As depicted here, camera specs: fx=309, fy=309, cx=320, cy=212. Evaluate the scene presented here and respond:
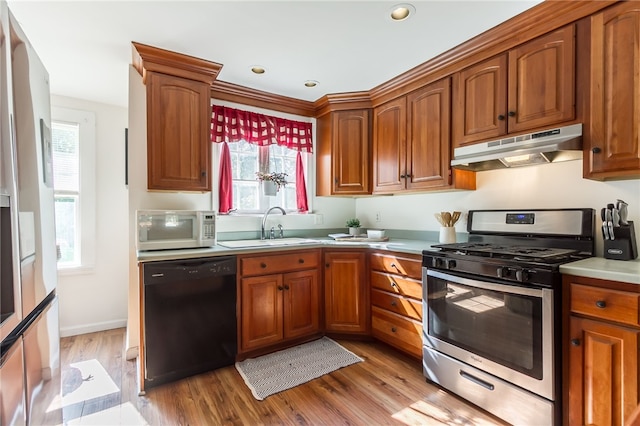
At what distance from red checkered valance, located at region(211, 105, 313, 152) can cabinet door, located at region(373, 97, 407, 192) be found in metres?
0.83

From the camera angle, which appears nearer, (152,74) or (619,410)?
(619,410)

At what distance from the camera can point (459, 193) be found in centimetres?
271

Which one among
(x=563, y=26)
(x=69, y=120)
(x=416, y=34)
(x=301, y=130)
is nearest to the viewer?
(x=563, y=26)

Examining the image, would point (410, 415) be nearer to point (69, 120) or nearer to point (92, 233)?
point (92, 233)

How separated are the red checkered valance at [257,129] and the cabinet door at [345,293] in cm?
137

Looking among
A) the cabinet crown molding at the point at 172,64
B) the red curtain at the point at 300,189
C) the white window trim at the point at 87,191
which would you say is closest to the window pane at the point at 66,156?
the white window trim at the point at 87,191

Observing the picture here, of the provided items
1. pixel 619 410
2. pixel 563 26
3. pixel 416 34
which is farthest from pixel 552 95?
pixel 619 410

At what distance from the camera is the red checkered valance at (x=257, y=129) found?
2.98 metres

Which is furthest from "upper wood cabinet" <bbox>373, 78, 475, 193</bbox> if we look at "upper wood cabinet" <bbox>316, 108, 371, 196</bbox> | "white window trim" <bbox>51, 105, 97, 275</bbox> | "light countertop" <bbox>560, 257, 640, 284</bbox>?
"white window trim" <bbox>51, 105, 97, 275</bbox>

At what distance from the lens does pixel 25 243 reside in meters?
1.07

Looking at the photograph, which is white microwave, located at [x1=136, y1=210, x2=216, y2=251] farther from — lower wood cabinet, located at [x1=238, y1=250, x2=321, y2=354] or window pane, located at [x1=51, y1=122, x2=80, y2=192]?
window pane, located at [x1=51, y1=122, x2=80, y2=192]

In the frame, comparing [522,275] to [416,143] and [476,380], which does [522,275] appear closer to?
[476,380]

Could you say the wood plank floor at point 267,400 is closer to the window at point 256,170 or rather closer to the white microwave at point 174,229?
the white microwave at point 174,229

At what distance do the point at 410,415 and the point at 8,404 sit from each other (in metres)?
1.86
